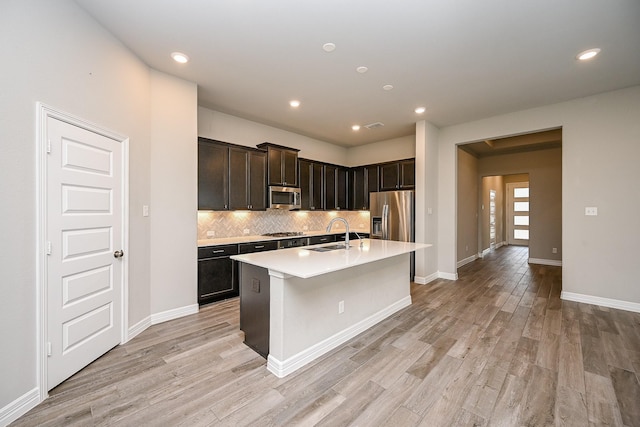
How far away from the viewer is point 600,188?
3779 millimetres

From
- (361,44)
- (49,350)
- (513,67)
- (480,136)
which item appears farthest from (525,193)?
(49,350)

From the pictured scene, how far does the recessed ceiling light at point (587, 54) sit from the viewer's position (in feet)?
8.87

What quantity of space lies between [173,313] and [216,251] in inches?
36.1

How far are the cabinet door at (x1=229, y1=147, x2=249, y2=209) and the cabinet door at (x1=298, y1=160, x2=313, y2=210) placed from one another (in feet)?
4.19

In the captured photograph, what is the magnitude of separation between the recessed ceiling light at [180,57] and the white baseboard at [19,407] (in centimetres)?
305

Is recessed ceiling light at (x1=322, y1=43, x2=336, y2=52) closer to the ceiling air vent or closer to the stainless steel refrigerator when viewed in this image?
the ceiling air vent

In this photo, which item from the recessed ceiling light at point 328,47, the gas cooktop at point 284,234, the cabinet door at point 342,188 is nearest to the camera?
the recessed ceiling light at point 328,47

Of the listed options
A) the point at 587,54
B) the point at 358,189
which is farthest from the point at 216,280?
the point at 587,54

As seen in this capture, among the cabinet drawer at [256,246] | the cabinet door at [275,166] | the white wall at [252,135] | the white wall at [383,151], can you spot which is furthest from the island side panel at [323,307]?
the white wall at [383,151]

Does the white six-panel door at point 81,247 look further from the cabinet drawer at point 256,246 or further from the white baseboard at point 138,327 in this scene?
the cabinet drawer at point 256,246

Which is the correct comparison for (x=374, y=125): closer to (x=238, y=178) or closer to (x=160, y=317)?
(x=238, y=178)

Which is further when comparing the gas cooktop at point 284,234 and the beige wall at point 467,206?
the beige wall at point 467,206

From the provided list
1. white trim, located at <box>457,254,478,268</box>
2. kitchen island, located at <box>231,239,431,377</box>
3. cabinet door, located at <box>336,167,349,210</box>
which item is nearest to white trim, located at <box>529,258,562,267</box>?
white trim, located at <box>457,254,478,268</box>

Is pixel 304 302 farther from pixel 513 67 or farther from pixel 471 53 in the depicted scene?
pixel 513 67
